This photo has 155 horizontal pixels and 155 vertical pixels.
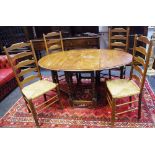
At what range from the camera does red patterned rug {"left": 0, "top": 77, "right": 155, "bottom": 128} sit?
226 centimetres

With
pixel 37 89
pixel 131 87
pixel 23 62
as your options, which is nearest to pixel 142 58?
pixel 131 87

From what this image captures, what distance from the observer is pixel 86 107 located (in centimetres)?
263

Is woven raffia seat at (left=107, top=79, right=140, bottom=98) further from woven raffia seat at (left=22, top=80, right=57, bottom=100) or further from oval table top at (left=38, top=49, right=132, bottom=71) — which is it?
woven raffia seat at (left=22, top=80, right=57, bottom=100)

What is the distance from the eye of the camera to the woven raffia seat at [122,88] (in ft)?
6.75

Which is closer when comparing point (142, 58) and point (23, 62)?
point (142, 58)

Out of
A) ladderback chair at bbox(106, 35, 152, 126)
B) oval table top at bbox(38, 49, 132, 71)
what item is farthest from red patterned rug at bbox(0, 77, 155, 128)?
oval table top at bbox(38, 49, 132, 71)

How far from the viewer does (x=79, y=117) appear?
2432 millimetres

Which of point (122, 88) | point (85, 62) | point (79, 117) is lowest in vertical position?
point (79, 117)

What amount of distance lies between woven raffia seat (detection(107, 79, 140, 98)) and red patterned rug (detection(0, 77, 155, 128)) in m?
0.45

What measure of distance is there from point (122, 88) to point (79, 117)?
74 cm

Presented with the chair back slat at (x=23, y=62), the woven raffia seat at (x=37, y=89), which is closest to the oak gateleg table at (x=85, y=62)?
the chair back slat at (x=23, y=62)

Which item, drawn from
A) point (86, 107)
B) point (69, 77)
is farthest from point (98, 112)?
point (69, 77)

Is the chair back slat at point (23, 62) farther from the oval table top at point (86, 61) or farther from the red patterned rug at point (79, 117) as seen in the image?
the red patterned rug at point (79, 117)

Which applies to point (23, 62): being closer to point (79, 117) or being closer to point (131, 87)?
point (79, 117)
